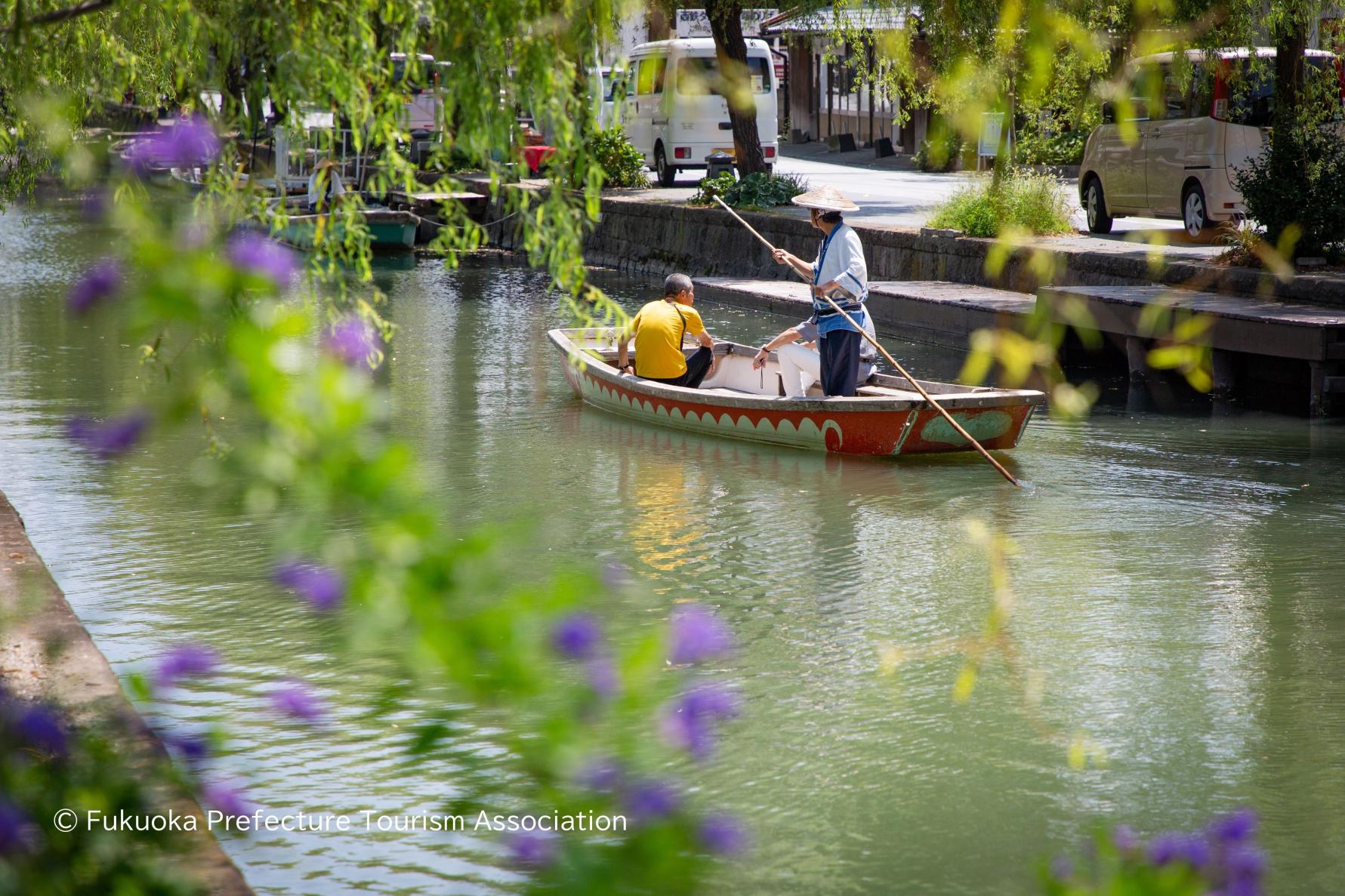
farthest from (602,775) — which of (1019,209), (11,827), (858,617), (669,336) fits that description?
(1019,209)

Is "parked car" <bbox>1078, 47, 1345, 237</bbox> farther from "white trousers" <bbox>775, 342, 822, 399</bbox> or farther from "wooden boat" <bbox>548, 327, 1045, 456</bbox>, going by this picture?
"wooden boat" <bbox>548, 327, 1045, 456</bbox>

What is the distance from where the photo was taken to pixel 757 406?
1138 centimetres

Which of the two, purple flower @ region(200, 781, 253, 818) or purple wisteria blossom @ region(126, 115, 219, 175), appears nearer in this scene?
purple wisteria blossom @ region(126, 115, 219, 175)

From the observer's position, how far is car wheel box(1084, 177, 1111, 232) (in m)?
19.4

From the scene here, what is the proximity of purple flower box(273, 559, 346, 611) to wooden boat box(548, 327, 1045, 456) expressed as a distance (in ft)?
25.7

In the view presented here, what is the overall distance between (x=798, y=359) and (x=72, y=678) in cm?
738

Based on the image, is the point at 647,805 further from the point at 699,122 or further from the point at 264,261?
the point at 699,122

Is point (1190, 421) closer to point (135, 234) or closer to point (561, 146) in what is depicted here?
point (561, 146)

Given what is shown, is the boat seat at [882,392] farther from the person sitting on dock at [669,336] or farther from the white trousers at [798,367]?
the person sitting on dock at [669,336]

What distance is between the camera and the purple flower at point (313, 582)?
69.3 inches

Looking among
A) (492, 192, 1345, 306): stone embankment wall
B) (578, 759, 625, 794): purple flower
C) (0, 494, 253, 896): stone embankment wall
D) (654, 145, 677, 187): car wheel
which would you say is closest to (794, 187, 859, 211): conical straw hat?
(492, 192, 1345, 306): stone embankment wall

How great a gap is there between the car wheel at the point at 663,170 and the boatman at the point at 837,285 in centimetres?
1843

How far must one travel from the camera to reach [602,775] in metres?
2.28

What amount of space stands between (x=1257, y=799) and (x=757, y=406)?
620 cm
